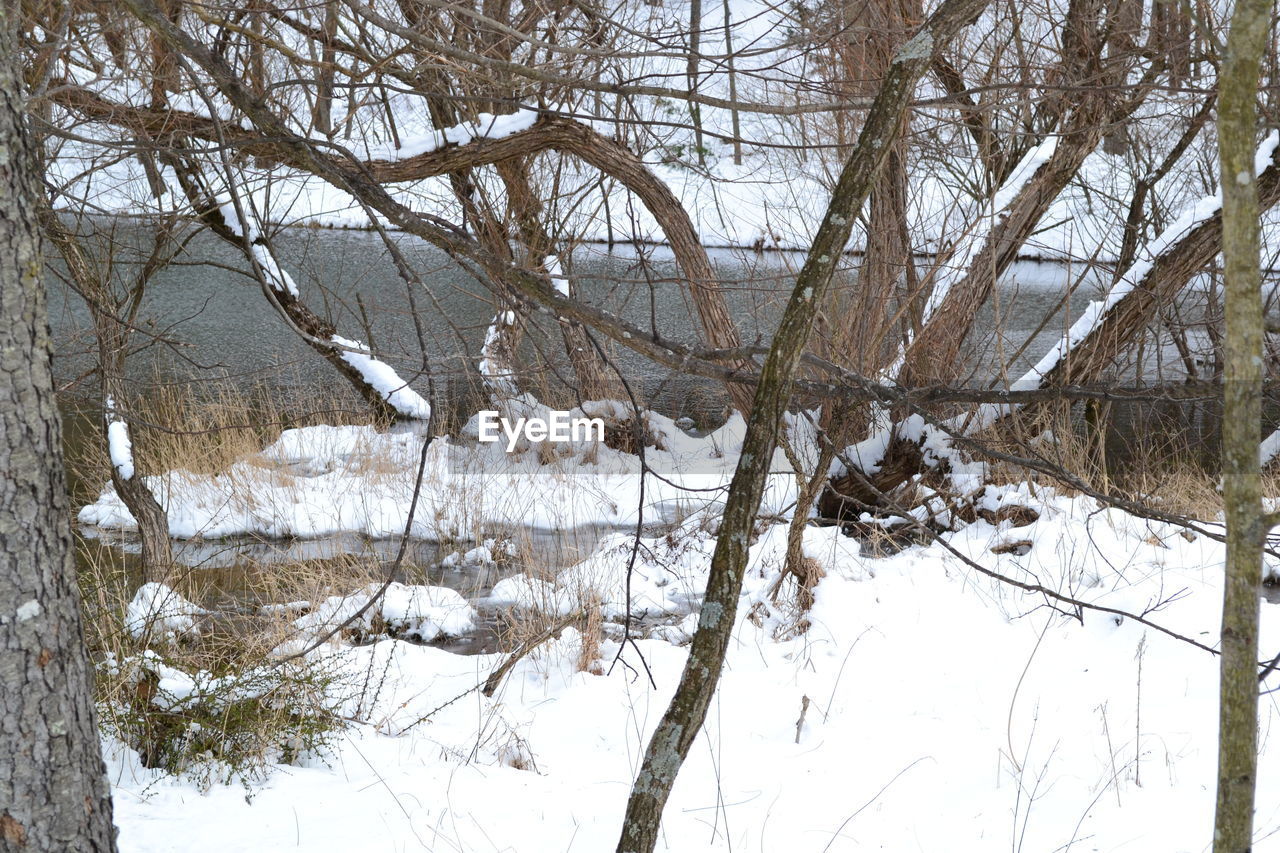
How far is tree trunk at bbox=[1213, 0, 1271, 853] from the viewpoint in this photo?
3.55 feet

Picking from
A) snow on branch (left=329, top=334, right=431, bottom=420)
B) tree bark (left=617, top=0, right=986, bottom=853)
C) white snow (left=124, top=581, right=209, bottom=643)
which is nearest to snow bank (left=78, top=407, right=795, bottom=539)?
snow on branch (left=329, top=334, right=431, bottom=420)

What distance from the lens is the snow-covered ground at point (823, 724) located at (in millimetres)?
2643

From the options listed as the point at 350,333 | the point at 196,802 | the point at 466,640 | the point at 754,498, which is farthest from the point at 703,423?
the point at 754,498

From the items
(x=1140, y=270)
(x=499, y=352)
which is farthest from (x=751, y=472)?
(x=499, y=352)

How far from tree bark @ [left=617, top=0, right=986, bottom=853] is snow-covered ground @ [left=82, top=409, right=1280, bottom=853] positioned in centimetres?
54

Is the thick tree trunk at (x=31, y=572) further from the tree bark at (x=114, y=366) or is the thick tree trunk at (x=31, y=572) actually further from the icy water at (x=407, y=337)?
the tree bark at (x=114, y=366)

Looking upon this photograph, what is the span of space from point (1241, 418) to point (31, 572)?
1.60 metres

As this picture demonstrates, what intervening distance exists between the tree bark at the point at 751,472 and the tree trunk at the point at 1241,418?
1.90 ft

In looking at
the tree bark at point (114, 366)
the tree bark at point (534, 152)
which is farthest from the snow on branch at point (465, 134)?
the tree bark at point (114, 366)

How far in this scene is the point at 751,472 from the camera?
5.26 feet

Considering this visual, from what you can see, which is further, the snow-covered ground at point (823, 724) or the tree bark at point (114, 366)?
the tree bark at point (114, 366)

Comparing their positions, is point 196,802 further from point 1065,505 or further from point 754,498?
point 1065,505

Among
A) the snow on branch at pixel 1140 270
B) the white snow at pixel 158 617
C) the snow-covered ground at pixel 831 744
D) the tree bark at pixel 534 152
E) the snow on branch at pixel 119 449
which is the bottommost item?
the snow-covered ground at pixel 831 744

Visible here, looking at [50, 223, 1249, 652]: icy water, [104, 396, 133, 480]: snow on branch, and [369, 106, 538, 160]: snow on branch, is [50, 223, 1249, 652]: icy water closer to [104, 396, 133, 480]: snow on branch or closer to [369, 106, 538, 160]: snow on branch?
[104, 396, 133, 480]: snow on branch
